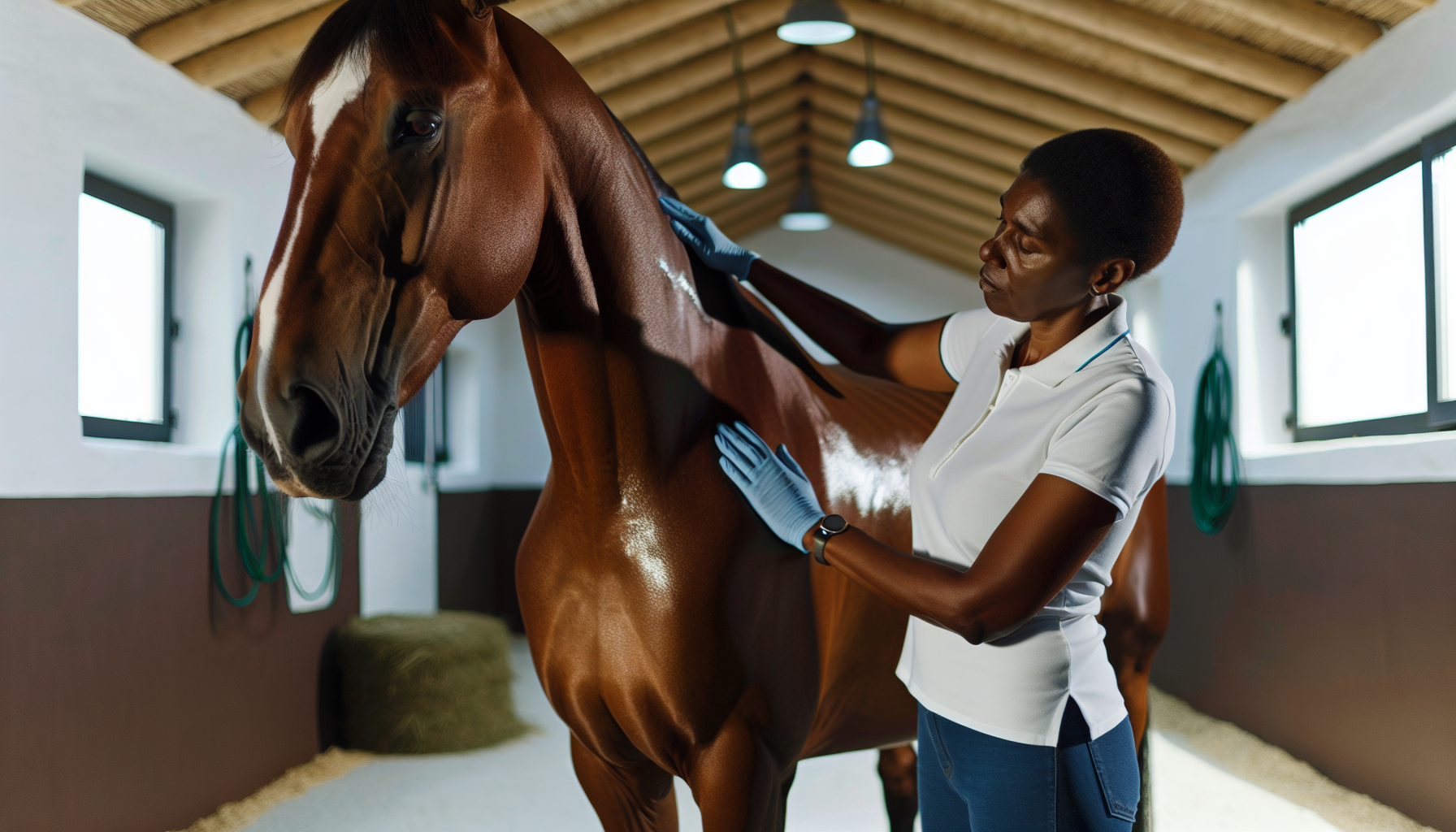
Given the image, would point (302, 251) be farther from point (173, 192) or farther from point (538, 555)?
point (173, 192)

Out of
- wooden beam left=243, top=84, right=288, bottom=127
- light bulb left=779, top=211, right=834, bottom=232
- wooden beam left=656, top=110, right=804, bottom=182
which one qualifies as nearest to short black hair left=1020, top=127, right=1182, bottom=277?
wooden beam left=243, top=84, right=288, bottom=127

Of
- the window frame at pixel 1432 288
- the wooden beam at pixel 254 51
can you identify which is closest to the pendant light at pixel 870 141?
the window frame at pixel 1432 288

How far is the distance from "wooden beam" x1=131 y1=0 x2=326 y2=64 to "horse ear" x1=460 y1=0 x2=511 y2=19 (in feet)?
6.87

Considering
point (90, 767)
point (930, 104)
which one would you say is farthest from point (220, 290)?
point (930, 104)

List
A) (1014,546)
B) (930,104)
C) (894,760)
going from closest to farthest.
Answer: (1014,546) < (894,760) < (930,104)

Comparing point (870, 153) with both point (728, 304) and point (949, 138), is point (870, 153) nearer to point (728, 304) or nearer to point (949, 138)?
point (949, 138)

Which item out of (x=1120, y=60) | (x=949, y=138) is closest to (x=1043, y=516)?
(x=1120, y=60)

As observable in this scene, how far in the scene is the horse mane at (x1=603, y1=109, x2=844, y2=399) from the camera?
1.27m

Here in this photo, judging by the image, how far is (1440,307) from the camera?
2795mm

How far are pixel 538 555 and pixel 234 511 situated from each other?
2183 mm

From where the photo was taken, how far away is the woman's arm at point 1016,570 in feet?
2.76

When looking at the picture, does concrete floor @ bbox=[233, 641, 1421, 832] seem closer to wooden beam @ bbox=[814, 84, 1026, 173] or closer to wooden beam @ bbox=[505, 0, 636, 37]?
wooden beam @ bbox=[505, 0, 636, 37]

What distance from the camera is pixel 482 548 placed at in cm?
643

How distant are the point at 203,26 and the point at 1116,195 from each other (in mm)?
2711
